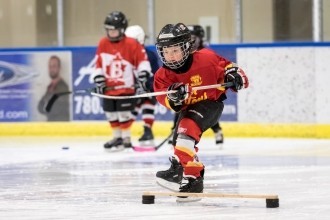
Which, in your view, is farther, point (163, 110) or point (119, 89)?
point (163, 110)

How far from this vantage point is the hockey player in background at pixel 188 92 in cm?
602

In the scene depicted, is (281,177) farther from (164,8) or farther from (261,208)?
(164,8)

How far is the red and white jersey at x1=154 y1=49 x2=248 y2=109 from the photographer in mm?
6129

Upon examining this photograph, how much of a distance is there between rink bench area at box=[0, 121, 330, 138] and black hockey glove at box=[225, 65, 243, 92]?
4.84 metres

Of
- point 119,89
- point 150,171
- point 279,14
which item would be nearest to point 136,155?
point 119,89

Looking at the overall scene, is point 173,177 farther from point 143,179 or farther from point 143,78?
point 143,78

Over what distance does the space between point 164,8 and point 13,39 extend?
7.30 ft

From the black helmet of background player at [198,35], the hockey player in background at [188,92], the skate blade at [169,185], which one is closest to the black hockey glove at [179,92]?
the hockey player in background at [188,92]

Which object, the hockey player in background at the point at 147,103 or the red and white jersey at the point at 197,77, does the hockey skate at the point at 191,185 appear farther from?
the hockey player in background at the point at 147,103

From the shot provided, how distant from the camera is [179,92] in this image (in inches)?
232

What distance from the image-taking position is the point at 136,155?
964 centimetres

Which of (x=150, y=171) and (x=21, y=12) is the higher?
(x=21, y=12)

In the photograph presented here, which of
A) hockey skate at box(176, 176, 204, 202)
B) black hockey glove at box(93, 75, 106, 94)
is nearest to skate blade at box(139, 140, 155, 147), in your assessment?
black hockey glove at box(93, 75, 106, 94)

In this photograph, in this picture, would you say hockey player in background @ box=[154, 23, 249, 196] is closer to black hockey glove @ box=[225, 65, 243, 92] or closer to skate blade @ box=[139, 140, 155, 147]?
black hockey glove @ box=[225, 65, 243, 92]
